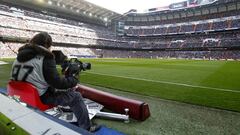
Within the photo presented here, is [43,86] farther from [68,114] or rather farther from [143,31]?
[143,31]

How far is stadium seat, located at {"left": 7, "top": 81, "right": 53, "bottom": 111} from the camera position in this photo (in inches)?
107

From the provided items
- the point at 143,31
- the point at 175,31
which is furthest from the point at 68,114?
the point at 143,31

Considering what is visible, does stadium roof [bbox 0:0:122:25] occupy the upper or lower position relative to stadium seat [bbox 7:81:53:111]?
upper

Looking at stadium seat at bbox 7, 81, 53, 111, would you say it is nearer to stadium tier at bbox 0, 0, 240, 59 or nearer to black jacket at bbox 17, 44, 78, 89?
black jacket at bbox 17, 44, 78, 89

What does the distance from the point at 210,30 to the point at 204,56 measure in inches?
444

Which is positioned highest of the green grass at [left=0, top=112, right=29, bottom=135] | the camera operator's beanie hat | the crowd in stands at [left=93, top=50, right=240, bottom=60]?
the camera operator's beanie hat

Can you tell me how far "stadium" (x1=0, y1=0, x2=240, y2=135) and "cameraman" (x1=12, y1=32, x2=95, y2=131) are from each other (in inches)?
16.9

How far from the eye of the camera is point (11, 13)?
153ft

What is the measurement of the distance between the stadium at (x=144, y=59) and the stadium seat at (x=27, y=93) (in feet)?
1.18

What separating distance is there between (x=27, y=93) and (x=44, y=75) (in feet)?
1.37

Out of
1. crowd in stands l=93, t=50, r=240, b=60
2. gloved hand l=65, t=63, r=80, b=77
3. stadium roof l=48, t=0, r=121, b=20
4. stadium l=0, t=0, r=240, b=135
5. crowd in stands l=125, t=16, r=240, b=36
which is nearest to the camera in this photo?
gloved hand l=65, t=63, r=80, b=77

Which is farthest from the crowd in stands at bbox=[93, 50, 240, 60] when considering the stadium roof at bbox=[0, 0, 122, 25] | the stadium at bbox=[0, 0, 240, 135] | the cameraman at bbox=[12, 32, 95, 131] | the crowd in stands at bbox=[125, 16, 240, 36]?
the cameraman at bbox=[12, 32, 95, 131]

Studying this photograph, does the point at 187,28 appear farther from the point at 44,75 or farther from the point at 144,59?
the point at 44,75

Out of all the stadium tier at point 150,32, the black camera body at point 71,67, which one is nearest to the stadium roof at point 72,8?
the stadium tier at point 150,32
